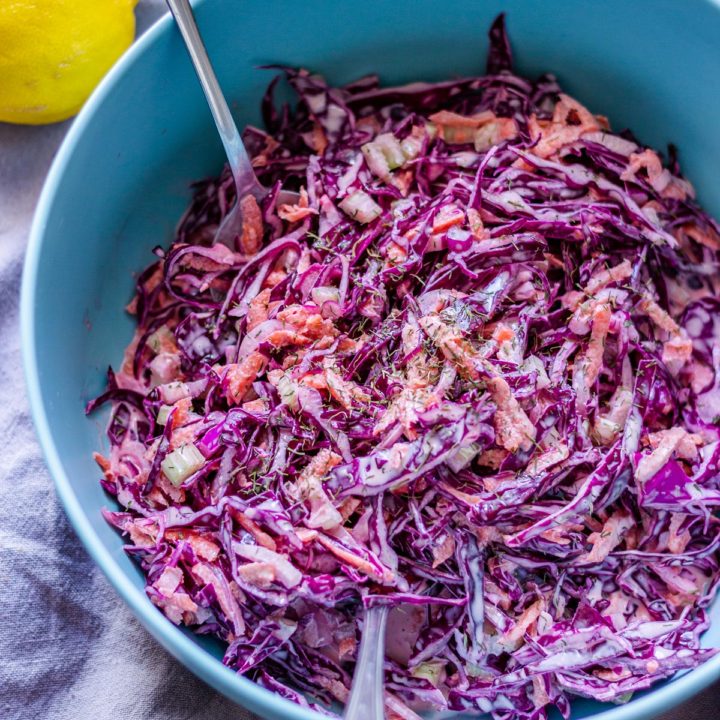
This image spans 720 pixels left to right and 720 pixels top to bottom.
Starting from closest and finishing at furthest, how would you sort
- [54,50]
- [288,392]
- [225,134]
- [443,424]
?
[443,424] < [288,392] < [225,134] < [54,50]

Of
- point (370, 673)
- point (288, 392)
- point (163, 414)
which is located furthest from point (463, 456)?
point (163, 414)

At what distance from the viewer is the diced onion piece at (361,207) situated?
2.50 metres

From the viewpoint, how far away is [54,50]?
262 cm

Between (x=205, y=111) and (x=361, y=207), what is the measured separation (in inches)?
23.5

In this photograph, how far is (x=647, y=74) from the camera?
2.63 m

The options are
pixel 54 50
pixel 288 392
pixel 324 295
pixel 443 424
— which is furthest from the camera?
pixel 54 50

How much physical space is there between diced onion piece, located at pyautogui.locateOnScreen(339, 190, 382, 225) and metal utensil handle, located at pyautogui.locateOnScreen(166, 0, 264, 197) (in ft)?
0.94

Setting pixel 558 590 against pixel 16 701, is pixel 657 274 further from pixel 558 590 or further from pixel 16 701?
pixel 16 701

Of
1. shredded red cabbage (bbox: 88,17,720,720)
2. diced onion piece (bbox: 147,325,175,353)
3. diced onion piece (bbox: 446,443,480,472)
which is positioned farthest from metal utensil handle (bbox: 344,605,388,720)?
diced onion piece (bbox: 147,325,175,353)

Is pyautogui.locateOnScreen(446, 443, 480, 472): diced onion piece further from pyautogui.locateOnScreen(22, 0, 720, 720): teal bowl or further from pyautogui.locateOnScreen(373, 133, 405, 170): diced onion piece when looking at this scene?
pyautogui.locateOnScreen(373, 133, 405, 170): diced onion piece

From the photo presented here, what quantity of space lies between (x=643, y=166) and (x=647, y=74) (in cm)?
29

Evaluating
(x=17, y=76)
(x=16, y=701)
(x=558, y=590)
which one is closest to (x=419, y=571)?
(x=558, y=590)

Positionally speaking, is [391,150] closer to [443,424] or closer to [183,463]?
[443,424]

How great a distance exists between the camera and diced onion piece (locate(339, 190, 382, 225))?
2.50m
